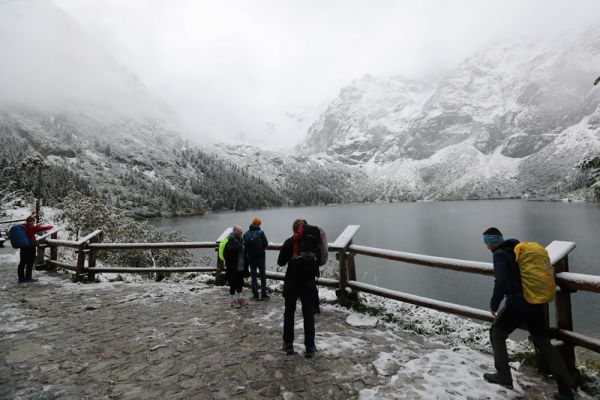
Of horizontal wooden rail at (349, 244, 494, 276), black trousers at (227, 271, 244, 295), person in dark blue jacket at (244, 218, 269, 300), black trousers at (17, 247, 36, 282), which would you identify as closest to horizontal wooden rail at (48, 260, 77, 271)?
black trousers at (17, 247, 36, 282)

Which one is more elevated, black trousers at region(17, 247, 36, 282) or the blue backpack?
the blue backpack

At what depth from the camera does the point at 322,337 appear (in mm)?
6492

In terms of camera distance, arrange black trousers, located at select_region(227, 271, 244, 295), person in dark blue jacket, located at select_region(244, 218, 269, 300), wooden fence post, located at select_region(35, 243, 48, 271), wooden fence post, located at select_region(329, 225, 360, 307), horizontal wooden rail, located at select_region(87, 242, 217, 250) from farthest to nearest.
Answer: wooden fence post, located at select_region(35, 243, 48, 271) → horizontal wooden rail, located at select_region(87, 242, 217, 250) → person in dark blue jacket, located at select_region(244, 218, 269, 300) → black trousers, located at select_region(227, 271, 244, 295) → wooden fence post, located at select_region(329, 225, 360, 307)

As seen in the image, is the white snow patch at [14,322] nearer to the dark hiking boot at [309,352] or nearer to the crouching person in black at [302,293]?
the crouching person in black at [302,293]

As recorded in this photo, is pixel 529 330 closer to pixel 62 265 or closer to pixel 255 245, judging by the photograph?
pixel 255 245

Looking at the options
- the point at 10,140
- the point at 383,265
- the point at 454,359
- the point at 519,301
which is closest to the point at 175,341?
the point at 454,359

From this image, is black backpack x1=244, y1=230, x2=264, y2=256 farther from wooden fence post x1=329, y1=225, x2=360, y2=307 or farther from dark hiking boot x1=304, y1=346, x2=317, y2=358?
dark hiking boot x1=304, y1=346, x2=317, y2=358

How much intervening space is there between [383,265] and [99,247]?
34437 millimetres

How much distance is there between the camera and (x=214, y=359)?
5.65m

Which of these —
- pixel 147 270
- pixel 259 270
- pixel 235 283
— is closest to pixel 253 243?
pixel 259 270

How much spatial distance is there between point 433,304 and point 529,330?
Answer: 227 centimetres

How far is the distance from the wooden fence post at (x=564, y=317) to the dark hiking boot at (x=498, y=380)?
0.96m

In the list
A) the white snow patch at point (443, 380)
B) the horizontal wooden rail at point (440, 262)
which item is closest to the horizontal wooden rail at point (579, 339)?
the white snow patch at point (443, 380)

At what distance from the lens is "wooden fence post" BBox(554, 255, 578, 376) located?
15.6ft
